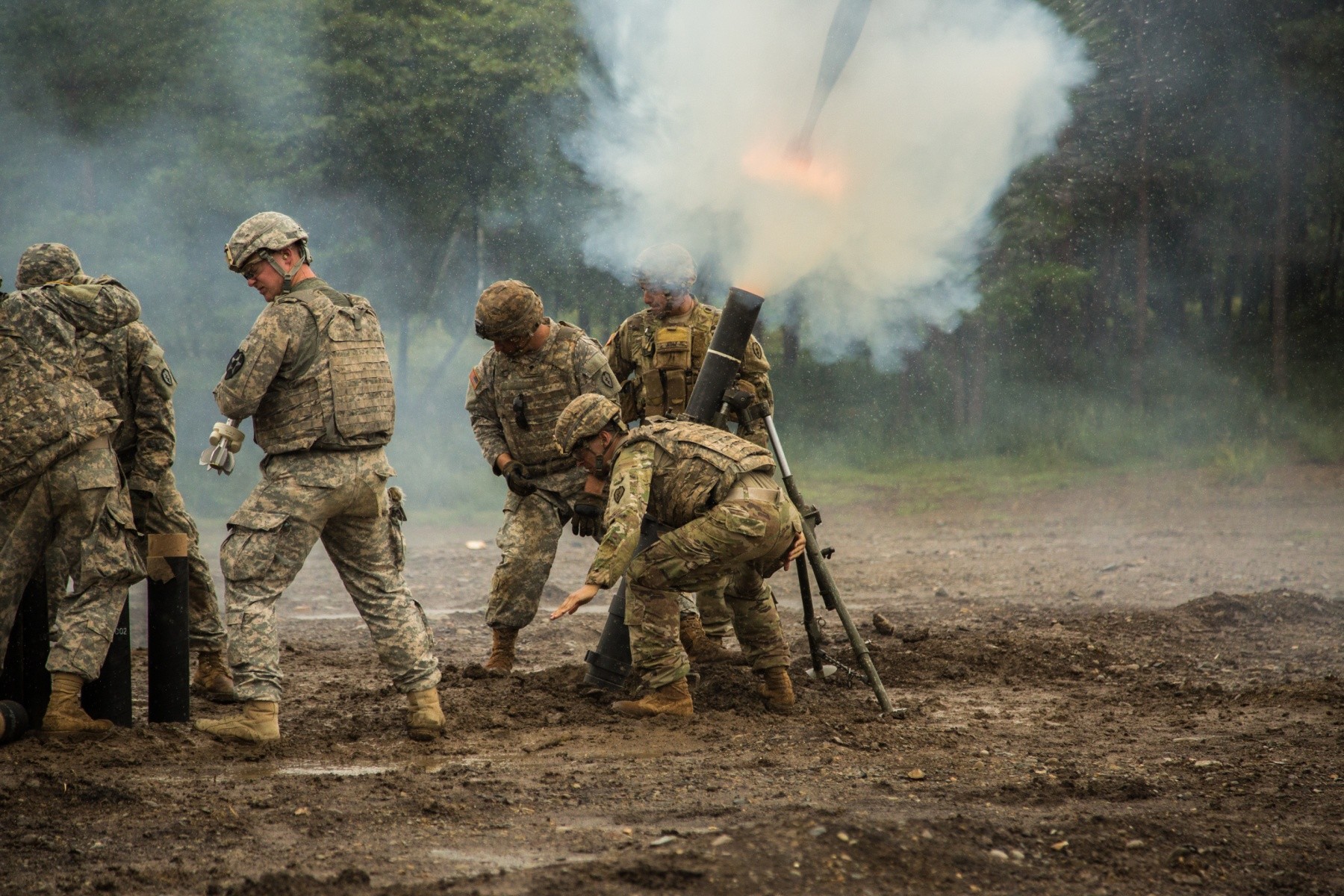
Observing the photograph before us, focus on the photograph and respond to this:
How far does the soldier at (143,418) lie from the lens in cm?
552

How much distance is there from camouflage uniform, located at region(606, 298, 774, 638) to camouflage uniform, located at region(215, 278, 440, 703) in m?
1.78

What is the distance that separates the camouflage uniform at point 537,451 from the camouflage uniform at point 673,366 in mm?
354

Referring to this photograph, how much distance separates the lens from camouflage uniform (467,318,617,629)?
6.41 m

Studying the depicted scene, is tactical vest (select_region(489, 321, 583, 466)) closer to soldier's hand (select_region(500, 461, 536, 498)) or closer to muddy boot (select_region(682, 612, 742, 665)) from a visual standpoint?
soldier's hand (select_region(500, 461, 536, 498))

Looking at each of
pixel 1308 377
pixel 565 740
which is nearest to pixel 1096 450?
pixel 1308 377

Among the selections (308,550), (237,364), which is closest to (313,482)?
(308,550)

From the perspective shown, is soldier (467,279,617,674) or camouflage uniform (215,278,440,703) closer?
camouflage uniform (215,278,440,703)

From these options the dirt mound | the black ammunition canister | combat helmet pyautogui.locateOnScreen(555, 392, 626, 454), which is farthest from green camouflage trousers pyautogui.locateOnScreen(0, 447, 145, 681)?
the dirt mound

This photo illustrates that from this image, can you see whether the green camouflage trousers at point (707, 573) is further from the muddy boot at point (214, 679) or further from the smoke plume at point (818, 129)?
the muddy boot at point (214, 679)

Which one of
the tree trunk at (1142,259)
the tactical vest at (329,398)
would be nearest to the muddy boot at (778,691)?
the tactical vest at (329,398)

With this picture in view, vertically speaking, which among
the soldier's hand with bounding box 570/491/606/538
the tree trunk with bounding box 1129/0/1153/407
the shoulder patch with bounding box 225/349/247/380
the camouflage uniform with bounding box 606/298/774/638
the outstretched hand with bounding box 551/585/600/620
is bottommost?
the outstretched hand with bounding box 551/585/600/620

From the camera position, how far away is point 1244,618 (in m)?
7.70

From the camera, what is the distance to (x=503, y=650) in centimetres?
652

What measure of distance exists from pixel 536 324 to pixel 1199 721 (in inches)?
137
